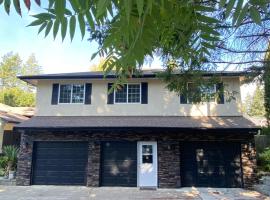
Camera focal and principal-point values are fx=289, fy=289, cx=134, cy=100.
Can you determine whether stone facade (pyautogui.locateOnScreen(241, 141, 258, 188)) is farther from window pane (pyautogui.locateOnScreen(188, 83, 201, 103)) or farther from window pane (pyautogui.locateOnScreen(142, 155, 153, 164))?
window pane (pyautogui.locateOnScreen(188, 83, 201, 103))

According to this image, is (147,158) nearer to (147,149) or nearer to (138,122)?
(147,149)

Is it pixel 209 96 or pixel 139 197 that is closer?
pixel 209 96

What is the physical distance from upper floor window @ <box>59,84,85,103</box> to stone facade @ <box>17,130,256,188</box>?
2081 millimetres

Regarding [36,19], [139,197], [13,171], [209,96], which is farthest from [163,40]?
[13,171]

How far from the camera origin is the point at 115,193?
1324cm

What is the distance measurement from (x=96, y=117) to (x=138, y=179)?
416cm

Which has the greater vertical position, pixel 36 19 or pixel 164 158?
pixel 36 19

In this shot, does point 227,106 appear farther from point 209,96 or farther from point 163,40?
Result: point 163,40

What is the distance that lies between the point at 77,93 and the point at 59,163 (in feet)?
13.4

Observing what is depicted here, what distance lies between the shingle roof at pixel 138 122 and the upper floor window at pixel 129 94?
40.2 inches

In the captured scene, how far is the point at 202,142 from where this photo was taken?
15305 mm

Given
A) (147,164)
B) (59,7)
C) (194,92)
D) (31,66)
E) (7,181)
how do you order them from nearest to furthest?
(59,7)
(194,92)
(147,164)
(7,181)
(31,66)

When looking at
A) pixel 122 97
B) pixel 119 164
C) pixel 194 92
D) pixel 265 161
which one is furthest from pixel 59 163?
pixel 265 161

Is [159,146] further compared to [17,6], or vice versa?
[159,146]
